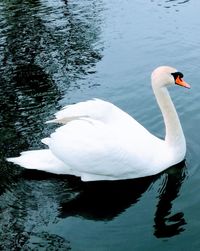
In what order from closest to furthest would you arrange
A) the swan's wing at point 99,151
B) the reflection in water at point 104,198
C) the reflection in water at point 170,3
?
the reflection in water at point 104,198 < the swan's wing at point 99,151 < the reflection in water at point 170,3

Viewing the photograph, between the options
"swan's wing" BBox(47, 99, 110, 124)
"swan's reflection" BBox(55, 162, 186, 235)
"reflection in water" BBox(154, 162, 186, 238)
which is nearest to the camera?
"reflection in water" BBox(154, 162, 186, 238)

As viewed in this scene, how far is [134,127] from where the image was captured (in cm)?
639

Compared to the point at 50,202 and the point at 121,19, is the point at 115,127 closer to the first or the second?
the point at 50,202

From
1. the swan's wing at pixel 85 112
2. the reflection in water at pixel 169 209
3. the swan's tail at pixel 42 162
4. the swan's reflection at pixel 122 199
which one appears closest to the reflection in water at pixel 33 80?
the swan's tail at pixel 42 162

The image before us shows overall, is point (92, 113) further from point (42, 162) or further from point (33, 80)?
point (33, 80)

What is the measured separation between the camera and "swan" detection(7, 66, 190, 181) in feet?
19.4

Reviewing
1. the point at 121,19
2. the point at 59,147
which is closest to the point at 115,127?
the point at 59,147

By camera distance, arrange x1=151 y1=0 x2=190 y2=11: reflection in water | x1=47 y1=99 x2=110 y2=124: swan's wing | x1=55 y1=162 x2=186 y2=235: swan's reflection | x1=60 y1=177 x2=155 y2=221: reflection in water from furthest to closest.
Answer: x1=151 y1=0 x2=190 y2=11: reflection in water, x1=47 y1=99 x2=110 y2=124: swan's wing, x1=60 y1=177 x2=155 y2=221: reflection in water, x1=55 y1=162 x2=186 y2=235: swan's reflection

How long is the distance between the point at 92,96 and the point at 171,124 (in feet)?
8.43

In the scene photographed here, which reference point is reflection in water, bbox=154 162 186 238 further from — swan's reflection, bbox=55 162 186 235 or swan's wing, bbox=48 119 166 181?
swan's wing, bbox=48 119 166 181

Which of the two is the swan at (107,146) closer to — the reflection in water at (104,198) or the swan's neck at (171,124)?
the swan's neck at (171,124)

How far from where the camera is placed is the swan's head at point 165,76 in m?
6.33

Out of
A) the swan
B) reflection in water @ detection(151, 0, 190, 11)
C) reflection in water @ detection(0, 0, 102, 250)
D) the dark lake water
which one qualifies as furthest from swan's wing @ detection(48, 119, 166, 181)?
reflection in water @ detection(151, 0, 190, 11)

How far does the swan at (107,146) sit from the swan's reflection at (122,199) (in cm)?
11
